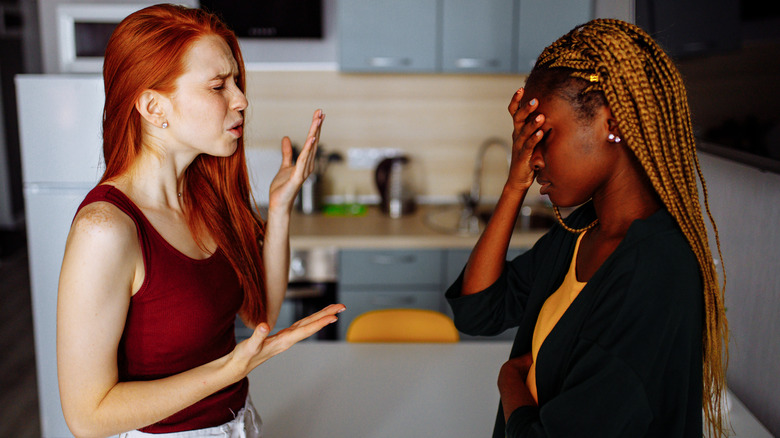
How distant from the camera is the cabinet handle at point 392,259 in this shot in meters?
2.97

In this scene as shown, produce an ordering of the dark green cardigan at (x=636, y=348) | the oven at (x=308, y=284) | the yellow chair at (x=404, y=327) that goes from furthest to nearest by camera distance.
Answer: the oven at (x=308, y=284)
the yellow chair at (x=404, y=327)
the dark green cardigan at (x=636, y=348)

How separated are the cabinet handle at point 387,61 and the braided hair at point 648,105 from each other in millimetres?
2171

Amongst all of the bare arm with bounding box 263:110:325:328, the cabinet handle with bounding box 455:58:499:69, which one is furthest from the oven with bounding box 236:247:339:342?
the bare arm with bounding box 263:110:325:328

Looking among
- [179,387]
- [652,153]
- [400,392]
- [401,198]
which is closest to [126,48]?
[179,387]

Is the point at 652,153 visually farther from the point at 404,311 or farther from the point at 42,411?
the point at 42,411

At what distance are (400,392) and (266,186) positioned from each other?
6.40 ft

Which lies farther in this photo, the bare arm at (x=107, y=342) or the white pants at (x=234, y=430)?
the white pants at (x=234, y=430)

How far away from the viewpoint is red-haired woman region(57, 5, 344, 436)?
1011mm

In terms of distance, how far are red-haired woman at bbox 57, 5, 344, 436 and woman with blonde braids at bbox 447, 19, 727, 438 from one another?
409 mm

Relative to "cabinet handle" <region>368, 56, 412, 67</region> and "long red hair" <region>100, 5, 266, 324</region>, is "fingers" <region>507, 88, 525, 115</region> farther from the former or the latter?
"cabinet handle" <region>368, 56, 412, 67</region>

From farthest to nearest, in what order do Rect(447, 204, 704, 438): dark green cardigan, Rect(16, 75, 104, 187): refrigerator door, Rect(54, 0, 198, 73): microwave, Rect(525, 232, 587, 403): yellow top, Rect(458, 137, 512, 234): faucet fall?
Rect(458, 137, 512, 234): faucet
Rect(54, 0, 198, 73): microwave
Rect(16, 75, 104, 187): refrigerator door
Rect(525, 232, 587, 403): yellow top
Rect(447, 204, 704, 438): dark green cardigan

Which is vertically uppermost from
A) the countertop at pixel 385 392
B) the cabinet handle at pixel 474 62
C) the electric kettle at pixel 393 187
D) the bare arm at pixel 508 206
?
the cabinet handle at pixel 474 62

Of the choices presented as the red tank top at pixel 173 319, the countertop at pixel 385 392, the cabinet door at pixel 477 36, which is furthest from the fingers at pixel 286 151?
the cabinet door at pixel 477 36

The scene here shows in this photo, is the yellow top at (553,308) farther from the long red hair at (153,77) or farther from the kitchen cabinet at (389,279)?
the kitchen cabinet at (389,279)
